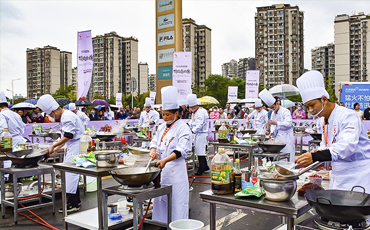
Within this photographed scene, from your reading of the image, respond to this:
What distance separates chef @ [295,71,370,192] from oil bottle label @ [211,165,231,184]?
550 mm

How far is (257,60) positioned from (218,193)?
85.0 m

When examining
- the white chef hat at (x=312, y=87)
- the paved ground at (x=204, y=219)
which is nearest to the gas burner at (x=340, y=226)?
the white chef hat at (x=312, y=87)

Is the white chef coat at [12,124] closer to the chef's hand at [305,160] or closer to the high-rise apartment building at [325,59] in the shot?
the chef's hand at [305,160]

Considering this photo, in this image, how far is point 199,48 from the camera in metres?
86.2

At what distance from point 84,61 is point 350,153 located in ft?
30.2

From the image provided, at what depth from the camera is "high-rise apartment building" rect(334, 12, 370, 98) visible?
5638 centimetres

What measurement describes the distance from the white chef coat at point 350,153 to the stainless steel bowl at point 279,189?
492mm

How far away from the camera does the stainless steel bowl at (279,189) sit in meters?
2.26

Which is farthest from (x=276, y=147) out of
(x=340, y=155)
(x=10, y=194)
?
(x=10, y=194)

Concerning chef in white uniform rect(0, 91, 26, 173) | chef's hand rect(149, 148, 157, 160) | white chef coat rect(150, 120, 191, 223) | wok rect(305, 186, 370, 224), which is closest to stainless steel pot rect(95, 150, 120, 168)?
chef's hand rect(149, 148, 157, 160)

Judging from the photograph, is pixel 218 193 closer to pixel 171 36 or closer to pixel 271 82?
pixel 171 36

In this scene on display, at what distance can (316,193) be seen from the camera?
2148 mm

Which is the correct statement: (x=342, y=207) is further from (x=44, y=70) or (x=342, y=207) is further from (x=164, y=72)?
(x=44, y=70)

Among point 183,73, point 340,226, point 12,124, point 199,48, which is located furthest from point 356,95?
point 199,48
